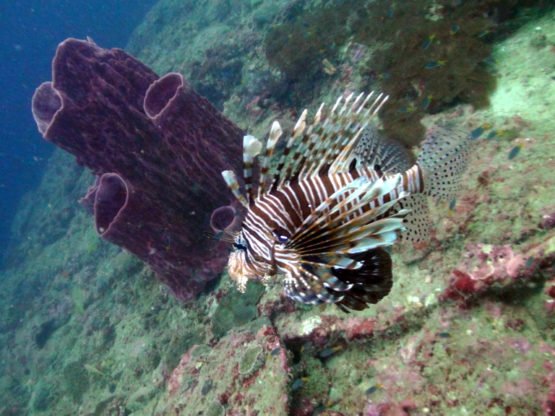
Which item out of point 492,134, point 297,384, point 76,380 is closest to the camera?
point 297,384

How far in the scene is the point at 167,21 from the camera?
1934cm

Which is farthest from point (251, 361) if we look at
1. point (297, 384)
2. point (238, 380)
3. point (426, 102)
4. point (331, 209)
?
point (426, 102)

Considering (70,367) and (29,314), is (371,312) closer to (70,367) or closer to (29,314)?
(70,367)

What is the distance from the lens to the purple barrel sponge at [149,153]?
4.84m

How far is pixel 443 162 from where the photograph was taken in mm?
2615

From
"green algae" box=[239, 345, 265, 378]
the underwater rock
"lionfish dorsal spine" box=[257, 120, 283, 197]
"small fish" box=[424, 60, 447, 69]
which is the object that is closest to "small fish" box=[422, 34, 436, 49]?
"small fish" box=[424, 60, 447, 69]

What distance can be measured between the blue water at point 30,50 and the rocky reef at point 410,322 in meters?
30.1

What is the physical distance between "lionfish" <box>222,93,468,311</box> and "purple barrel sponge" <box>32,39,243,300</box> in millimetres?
2416

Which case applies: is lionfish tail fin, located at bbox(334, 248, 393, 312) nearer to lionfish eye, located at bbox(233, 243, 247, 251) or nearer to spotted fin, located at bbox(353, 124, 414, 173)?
lionfish eye, located at bbox(233, 243, 247, 251)

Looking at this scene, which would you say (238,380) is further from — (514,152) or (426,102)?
(426,102)

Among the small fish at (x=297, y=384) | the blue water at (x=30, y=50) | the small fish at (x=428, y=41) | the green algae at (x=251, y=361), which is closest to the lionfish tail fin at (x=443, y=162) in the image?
the small fish at (x=297, y=384)

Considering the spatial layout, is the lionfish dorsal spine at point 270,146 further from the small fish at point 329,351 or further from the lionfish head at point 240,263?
the small fish at point 329,351

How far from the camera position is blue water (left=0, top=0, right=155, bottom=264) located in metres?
35.8

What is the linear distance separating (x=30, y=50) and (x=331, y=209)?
6122 centimetres
